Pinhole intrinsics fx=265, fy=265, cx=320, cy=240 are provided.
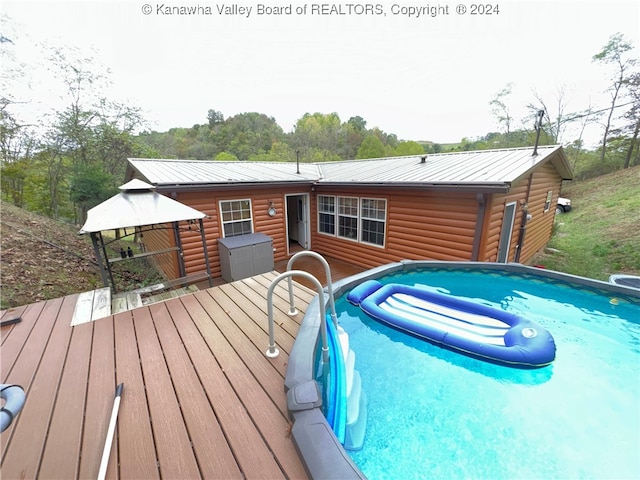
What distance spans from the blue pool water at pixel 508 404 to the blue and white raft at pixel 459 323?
5.4 inches

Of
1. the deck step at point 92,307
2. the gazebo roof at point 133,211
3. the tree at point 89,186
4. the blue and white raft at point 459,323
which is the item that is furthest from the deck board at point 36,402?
the tree at point 89,186

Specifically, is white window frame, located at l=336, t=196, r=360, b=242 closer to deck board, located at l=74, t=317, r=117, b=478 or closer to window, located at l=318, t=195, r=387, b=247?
window, located at l=318, t=195, r=387, b=247

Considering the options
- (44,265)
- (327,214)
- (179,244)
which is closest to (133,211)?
(179,244)

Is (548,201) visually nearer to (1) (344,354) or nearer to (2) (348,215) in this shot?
(2) (348,215)

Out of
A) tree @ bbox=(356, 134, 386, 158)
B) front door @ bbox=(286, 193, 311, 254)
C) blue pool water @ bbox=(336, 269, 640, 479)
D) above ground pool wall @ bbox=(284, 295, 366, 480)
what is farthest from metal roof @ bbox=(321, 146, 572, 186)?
tree @ bbox=(356, 134, 386, 158)

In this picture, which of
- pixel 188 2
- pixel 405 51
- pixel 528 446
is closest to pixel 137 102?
pixel 188 2

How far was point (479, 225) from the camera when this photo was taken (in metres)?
4.98

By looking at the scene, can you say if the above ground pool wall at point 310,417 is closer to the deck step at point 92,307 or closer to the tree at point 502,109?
the deck step at point 92,307

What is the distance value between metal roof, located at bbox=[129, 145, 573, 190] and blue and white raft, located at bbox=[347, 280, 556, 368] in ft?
6.84

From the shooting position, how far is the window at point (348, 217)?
7.04 meters

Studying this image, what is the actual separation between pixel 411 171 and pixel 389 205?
1020 mm

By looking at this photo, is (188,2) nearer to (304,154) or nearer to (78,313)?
(78,313)

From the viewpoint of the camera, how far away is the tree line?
1009cm

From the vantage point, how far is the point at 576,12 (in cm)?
620
